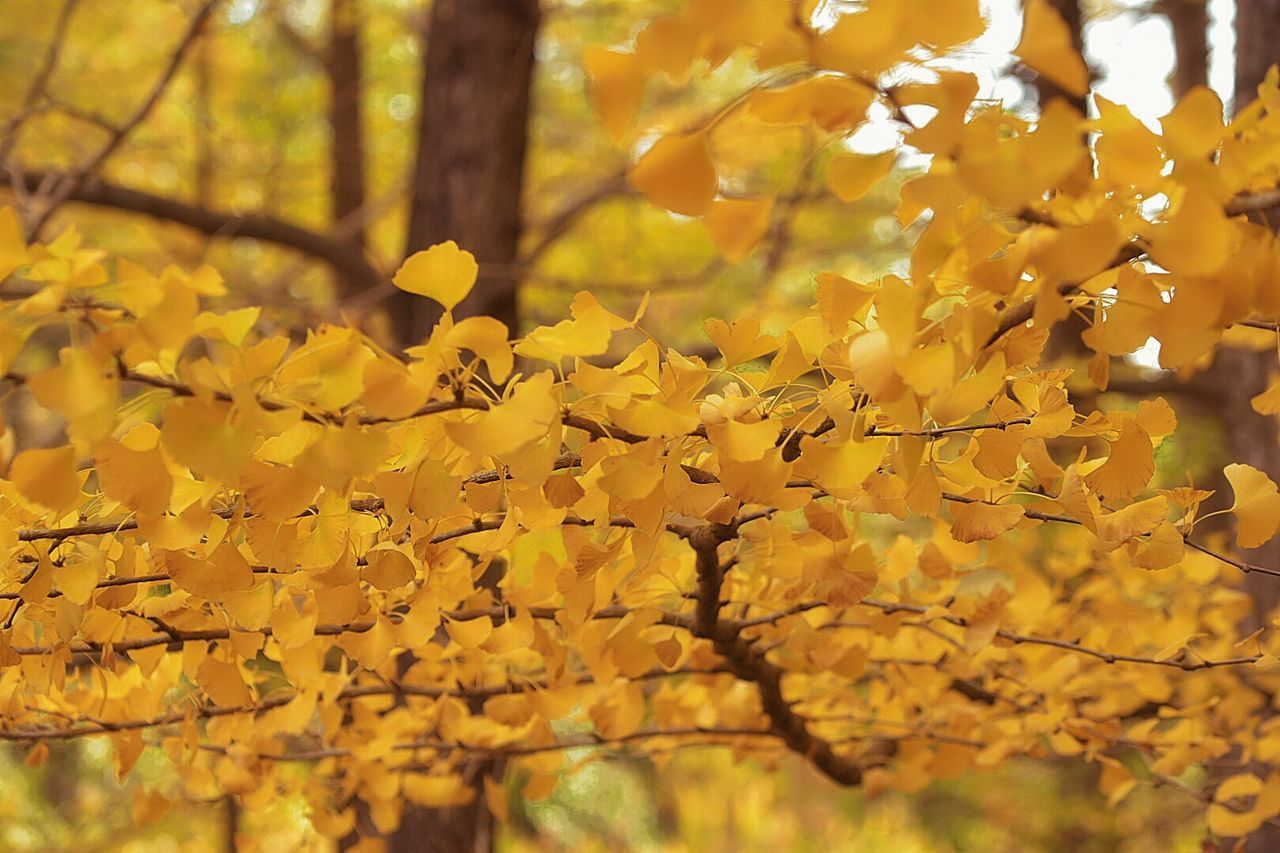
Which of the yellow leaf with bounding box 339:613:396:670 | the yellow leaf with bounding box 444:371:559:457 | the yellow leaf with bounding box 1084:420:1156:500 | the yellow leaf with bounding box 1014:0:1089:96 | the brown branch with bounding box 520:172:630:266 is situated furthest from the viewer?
the brown branch with bounding box 520:172:630:266

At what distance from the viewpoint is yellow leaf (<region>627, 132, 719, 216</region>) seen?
1.20 feet

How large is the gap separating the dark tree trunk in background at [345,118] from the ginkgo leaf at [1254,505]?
10.4 ft

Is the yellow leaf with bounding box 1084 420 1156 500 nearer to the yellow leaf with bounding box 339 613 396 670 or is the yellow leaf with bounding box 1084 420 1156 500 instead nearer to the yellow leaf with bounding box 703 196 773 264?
the yellow leaf with bounding box 703 196 773 264

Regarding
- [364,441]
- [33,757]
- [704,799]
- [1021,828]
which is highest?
[364,441]

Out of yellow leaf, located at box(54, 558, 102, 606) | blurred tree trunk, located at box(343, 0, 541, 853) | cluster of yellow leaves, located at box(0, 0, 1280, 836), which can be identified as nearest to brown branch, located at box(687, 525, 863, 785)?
cluster of yellow leaves, located at box(0, 0, 1280, 836)

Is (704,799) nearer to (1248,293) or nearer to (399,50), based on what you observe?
(399,50)

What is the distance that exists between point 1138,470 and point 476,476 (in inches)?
13.3

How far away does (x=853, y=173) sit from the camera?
1.37 feet

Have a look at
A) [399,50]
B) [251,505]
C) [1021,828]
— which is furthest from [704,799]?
[251,505]

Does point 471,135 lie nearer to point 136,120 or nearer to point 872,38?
point 136,120

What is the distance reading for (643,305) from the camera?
1.57 ft

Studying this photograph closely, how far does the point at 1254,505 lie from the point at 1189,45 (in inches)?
118

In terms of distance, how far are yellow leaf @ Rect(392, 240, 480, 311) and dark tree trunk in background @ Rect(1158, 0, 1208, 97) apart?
3120mm

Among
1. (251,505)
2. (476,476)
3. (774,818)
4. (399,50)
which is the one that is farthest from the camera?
(774,818)
